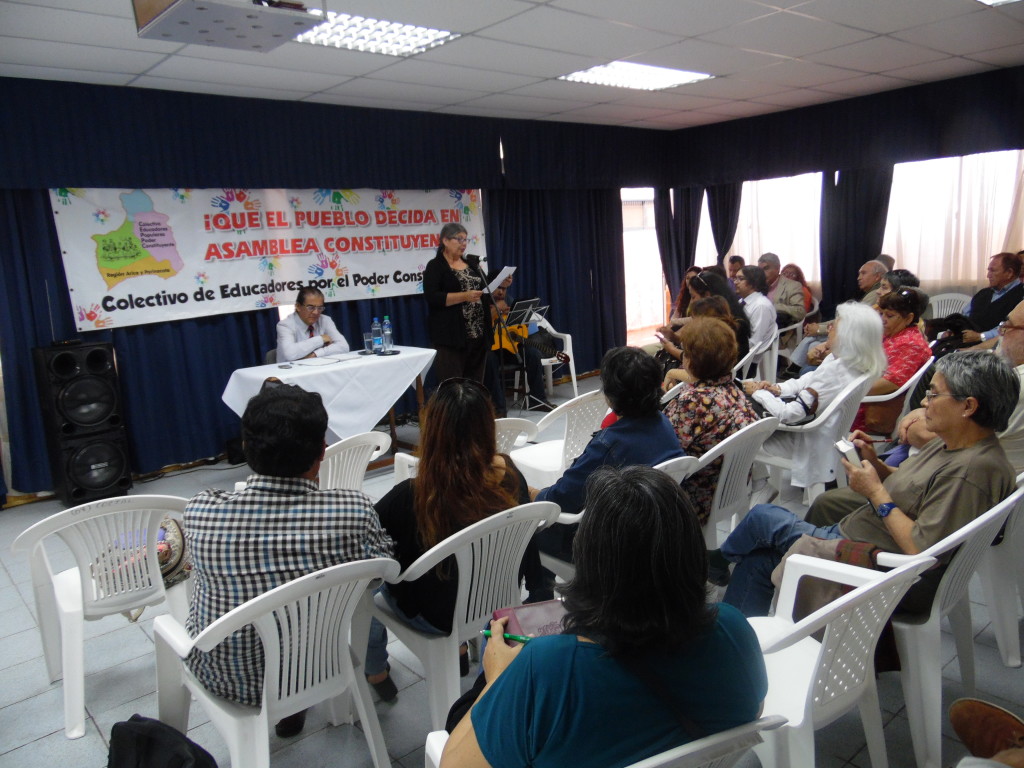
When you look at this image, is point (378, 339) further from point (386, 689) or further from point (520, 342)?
point (386, 689)

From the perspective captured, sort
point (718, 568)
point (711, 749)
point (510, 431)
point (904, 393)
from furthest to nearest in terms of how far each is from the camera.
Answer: point (904, 393) → point (510, 431) → point (718, 568) → point (711, 749)

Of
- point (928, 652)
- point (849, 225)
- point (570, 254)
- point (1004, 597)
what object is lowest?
point (1004, 597)

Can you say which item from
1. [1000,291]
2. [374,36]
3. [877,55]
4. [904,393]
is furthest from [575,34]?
[1000,291]

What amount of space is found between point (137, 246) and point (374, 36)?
7.19ft

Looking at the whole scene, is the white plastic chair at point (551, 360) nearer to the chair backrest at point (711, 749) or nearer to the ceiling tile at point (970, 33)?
the ceiling tile at point (970, 33)

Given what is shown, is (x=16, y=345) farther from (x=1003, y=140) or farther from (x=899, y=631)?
(x=1003, y=140)

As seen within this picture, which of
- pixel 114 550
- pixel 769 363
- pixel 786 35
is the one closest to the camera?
pixel 114 550

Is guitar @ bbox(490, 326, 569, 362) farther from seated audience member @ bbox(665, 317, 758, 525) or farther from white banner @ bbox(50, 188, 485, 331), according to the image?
seated audience member @ bbox(665, 317, 758, 525)

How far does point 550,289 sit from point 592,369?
101cm

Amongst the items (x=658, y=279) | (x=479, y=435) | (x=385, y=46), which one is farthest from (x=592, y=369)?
(x=479, y=435)

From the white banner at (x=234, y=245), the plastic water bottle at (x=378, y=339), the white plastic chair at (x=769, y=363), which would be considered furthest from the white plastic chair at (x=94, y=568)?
the white plastic chair at (x=769, y=363)

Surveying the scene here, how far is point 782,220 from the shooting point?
24.0 ft

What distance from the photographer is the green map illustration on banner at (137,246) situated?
176 inches

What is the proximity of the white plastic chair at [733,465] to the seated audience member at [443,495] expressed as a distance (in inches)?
33.0
